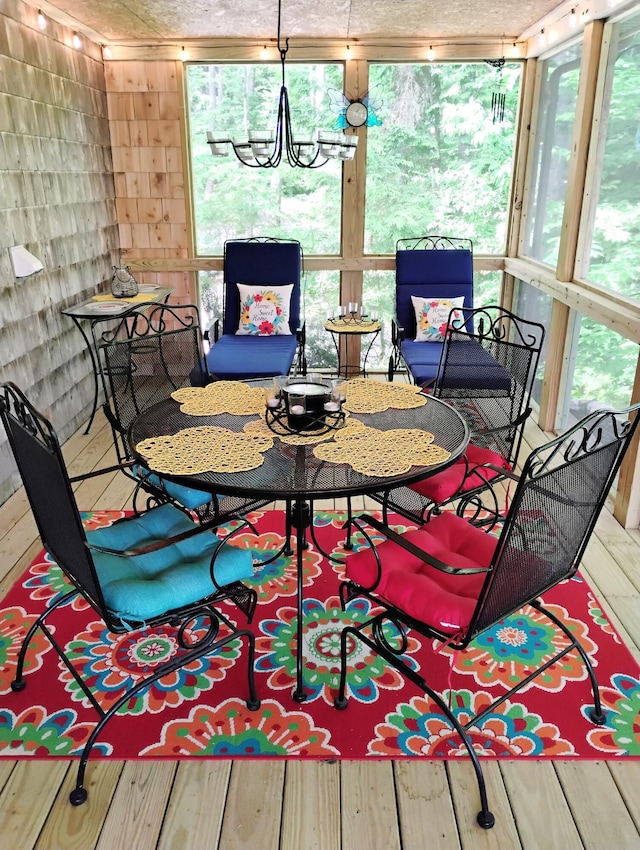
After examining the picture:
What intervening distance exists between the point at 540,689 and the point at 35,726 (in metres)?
1.56

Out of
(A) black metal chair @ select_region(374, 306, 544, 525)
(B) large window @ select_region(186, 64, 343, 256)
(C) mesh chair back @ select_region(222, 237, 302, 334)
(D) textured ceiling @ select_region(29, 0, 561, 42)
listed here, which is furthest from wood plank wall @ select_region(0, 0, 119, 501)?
(A) black metal chair @ select_region(374, 306, 544, 525)

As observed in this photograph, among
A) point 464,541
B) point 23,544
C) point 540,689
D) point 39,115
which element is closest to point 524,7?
point 39,115

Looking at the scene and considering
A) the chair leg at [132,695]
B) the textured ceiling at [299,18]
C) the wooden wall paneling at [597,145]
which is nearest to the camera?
the chair leg at [132,695]

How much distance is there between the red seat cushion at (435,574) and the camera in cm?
173

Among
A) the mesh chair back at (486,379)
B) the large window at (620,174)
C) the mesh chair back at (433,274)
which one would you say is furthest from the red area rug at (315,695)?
the mesh chair back at (433,274)

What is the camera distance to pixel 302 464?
1979mm

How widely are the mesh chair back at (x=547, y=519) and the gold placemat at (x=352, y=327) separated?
9.65ft

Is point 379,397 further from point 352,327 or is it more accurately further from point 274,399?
point 352,327

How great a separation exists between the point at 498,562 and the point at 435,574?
1.33 feet

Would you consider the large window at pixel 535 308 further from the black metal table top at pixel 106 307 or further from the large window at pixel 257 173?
the black metal table top at pixel 106 307

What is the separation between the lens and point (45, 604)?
2537mm

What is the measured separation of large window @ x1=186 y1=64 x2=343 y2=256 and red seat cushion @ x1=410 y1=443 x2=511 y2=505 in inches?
124

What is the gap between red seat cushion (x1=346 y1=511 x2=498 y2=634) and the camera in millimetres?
1729

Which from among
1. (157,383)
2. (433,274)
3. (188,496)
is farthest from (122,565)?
(433,274)
